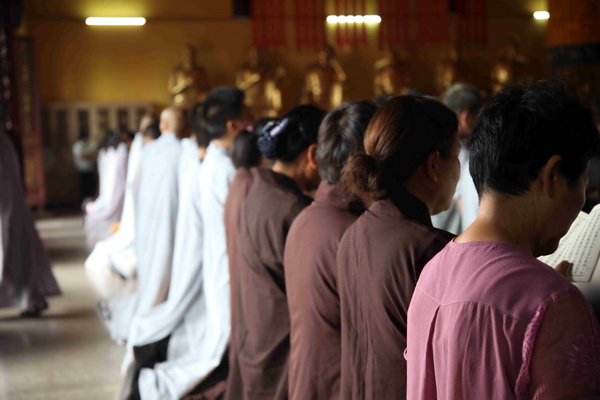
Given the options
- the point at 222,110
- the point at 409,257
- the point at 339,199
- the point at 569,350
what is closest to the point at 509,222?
the point at 569,350

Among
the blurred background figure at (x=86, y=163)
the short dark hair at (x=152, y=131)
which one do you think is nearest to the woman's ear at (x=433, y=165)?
the short dark hair at (x=152, y=131)

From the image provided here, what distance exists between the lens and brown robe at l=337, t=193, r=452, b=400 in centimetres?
156

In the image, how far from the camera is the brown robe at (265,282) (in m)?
2.58

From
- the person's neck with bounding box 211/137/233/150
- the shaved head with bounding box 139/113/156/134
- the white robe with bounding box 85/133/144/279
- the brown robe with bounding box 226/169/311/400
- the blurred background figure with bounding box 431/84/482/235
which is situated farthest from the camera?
the shaved head with bounding box 139/113/156/134

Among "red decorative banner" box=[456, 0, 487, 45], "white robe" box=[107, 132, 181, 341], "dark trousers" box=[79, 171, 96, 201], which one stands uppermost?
"red decorative banner" box=[456, 0, 487, 45]

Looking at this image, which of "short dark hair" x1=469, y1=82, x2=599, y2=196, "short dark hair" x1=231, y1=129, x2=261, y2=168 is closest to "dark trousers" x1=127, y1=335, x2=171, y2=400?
"short dark hair" x1=231, y1=129, x2=261, y2=168

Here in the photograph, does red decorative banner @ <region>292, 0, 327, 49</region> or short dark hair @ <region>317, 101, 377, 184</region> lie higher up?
red decorative banner @ <region>292, 0, 327, 49</region>

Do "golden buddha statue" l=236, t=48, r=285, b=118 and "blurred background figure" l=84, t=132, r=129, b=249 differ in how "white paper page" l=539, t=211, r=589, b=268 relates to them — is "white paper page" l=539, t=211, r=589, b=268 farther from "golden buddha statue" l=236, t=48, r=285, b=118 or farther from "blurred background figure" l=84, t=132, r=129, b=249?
"golden buddha statue" l=236, t=48, r=285, b=118

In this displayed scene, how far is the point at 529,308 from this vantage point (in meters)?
0.99

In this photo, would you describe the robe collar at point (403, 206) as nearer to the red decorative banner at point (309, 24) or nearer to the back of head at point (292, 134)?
the back of head at point (292, 134)

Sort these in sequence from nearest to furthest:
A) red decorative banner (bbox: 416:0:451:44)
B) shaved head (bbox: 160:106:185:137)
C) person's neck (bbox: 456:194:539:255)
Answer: person's neck (bbox: 456:194:539:255)
shaved head (bbox: 160:106:185:137)
red decorative banner (bbox: 416:0:451:44)

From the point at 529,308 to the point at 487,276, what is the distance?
7cm

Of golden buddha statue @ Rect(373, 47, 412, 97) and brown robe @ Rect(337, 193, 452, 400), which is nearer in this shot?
brown robe @ Rect(337, 193, 452, 400)

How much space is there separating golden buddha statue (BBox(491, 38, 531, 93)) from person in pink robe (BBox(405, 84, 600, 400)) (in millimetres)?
14268
